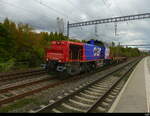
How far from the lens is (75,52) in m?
12.4

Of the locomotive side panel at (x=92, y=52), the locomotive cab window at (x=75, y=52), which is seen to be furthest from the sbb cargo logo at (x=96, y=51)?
the locomotive cab window at (x=75, y=52)

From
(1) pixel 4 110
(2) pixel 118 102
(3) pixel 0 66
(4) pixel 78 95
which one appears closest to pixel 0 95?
(1) pixel 4 110

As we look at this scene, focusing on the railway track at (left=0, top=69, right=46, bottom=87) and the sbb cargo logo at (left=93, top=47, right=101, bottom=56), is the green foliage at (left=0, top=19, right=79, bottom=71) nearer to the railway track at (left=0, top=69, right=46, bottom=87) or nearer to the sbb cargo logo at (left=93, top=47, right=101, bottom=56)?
the railway track at (left=0, top=69, right=46, bottom=87)

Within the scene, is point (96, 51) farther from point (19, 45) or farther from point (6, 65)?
point (6, 65)

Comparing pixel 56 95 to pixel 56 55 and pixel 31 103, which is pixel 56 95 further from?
pixel 56 55

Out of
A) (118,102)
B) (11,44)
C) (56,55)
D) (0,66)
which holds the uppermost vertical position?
(11,44)

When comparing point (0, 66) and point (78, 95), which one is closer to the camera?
point (78, 95)

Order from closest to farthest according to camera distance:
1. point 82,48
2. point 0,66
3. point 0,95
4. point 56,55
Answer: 1. point 0,95
2. point 56,55
3. point 82,48
4. point 0,66

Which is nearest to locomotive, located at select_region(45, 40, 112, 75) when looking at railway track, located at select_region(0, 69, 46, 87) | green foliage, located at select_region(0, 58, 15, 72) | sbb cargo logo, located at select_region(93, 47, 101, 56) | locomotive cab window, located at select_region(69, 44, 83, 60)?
locomotive cab window, located at select_region(69, 44, 83, 60)

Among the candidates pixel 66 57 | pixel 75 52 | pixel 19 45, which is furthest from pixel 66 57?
pixel 19 45

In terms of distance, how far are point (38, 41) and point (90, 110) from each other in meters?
15.7

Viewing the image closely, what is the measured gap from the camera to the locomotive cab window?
11.9m

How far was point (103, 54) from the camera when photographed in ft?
64.0

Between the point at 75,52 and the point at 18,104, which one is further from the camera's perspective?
the point at 75,52
